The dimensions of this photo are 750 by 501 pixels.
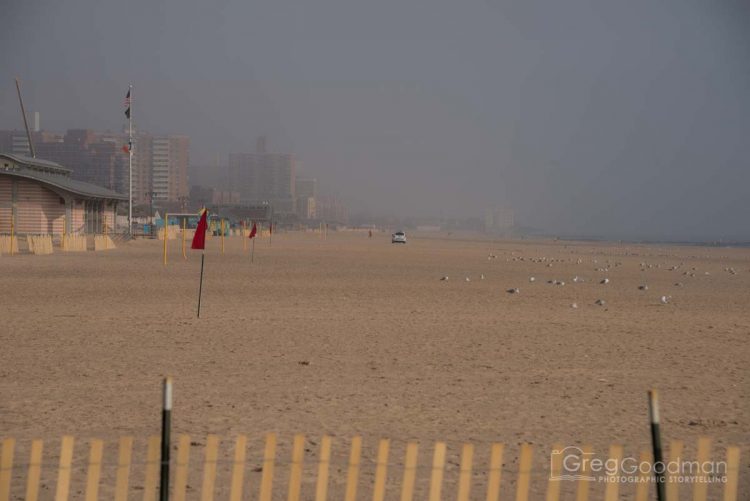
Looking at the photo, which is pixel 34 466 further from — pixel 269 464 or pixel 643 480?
pixel 643 480

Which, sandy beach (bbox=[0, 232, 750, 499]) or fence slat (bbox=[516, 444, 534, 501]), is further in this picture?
sandy beach (bbox=[0, 232, 750, 499])

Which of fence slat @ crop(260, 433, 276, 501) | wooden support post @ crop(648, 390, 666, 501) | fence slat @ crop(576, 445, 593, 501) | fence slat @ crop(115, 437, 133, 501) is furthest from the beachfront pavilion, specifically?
wooden support post @ crop(648, 390, 666, 501)

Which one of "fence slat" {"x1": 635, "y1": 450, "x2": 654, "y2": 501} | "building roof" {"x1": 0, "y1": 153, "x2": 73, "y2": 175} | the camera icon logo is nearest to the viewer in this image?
"fence slat" {"x1": 635, "y1": 450, "x2": 654, "y2": 501}

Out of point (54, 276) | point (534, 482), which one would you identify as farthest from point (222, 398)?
point (54, 276)

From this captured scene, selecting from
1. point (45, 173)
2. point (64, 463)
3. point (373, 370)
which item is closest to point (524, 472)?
point (64, 463)

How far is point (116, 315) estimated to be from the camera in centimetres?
1686

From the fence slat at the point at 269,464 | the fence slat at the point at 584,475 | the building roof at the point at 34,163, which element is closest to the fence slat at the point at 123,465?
the fence slat at the point at 269,464

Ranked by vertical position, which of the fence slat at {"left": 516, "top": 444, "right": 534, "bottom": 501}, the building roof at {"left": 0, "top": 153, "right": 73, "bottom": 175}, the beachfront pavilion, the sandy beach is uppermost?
the building roof at {"left": 0, "top": 153, "right": 73, "bottom": 175}

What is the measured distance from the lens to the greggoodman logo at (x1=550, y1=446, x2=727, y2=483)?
626 centimetres

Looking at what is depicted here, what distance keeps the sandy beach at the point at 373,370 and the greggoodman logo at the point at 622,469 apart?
16 centimetres

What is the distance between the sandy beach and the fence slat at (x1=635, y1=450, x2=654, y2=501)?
8.3 inches

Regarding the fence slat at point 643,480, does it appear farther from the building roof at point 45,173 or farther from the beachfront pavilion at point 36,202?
the building roof at point 45,173

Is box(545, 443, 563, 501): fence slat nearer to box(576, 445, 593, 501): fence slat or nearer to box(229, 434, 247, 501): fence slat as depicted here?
box(576, 445, 593, 501): fence slat

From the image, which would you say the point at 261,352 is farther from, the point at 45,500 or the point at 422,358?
the point at 45,500
